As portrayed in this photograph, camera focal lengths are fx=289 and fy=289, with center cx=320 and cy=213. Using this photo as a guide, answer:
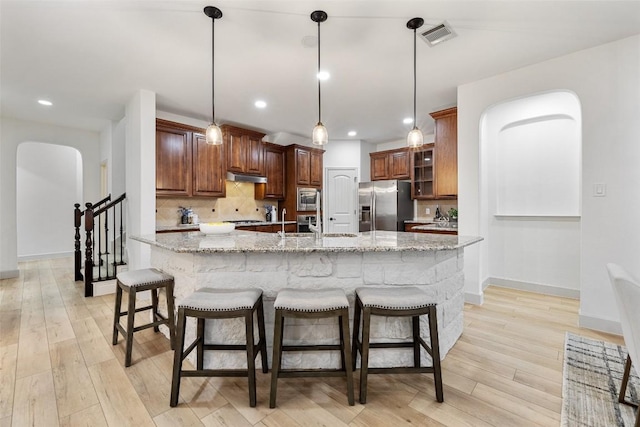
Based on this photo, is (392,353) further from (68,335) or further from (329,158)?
(329,158)

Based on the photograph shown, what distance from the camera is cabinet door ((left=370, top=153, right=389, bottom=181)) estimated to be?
6.27 meters

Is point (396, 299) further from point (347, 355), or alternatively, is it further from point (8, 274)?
point (8, 274)

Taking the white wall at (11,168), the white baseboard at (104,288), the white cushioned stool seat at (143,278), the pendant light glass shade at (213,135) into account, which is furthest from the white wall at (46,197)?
the pendant light glass shade at (213,135)

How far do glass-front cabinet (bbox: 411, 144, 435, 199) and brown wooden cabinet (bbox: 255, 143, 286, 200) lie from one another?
2.62 metres

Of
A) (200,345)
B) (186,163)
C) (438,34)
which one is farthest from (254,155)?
(200,345)

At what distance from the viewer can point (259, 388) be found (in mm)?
1816

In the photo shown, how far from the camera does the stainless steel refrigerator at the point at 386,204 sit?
5559 millimetres

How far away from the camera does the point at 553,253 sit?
3.67 m

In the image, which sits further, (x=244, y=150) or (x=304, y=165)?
(x=304, y=165)

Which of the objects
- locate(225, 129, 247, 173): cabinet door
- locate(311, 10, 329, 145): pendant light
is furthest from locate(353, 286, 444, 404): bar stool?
locate(225, 129, 247, 173): cabinet door

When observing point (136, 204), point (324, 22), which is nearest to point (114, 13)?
point (324, 22)

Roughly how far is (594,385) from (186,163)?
493 cm

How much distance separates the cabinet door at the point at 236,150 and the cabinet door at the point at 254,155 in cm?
8

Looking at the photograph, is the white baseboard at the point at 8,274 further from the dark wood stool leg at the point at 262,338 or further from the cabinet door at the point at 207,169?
the dark wood stool leg at the point at 262,338
